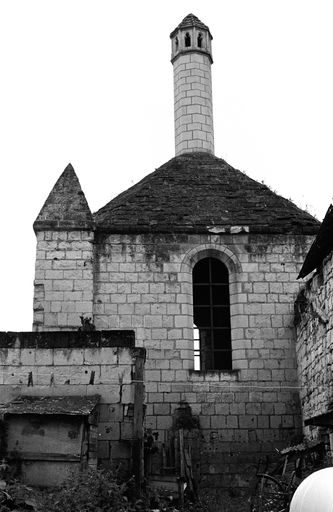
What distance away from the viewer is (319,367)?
12.9 metres

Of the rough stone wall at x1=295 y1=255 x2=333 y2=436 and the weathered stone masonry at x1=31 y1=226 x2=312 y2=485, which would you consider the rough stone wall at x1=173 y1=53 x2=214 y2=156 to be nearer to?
the weathered stone masonry at x1=31 y1=226 x2=312 y2=485

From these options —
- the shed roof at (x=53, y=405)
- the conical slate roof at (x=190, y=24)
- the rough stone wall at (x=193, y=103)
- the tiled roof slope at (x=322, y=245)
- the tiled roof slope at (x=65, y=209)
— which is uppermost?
the conical slate roof at (x=190, y=24)

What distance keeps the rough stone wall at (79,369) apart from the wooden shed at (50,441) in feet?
2.47

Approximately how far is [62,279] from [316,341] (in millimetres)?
5338

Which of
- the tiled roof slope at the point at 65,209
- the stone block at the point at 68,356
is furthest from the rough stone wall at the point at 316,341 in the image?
the tiled roof slope at the point at 65,209

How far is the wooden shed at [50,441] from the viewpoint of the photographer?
35.7 feet

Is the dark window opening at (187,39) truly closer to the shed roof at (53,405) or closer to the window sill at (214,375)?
the window sill at (214,375)

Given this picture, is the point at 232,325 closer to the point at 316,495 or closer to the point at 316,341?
the point at 316,341

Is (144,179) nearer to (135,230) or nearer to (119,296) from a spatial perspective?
(135,230)

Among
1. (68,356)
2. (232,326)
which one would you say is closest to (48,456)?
(68,356)

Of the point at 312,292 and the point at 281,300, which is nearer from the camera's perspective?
the point at 312,292

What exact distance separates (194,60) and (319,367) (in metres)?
10.7

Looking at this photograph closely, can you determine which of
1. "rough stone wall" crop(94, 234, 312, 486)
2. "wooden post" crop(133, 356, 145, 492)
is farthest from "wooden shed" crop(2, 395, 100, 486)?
"rough stone wall" crop(94, 234, 312, 486)

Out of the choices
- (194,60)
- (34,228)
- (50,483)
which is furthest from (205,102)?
(50,483)
